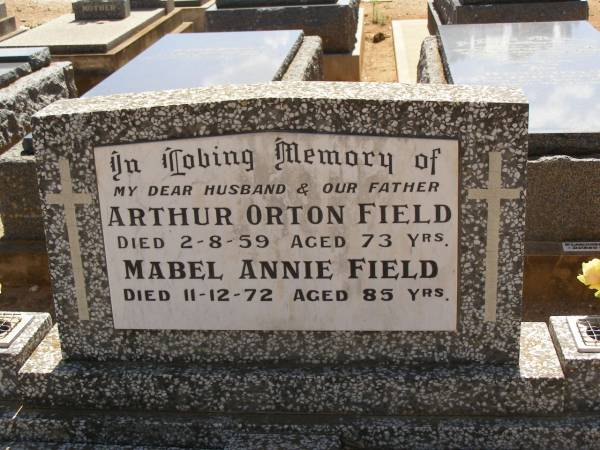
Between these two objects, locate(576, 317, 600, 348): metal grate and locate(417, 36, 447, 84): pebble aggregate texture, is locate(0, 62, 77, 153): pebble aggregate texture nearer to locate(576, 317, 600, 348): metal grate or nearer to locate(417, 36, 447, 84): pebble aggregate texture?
locate(417, 36, 447, 84): pebble aggregate texture

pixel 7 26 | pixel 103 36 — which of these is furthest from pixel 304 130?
pixel 7 26

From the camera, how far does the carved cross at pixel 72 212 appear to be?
106 inches

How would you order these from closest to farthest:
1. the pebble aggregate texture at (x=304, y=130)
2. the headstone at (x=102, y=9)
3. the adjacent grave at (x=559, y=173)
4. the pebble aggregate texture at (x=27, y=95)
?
the pebble aggregate texture at (x=304, y=130)
the adjacent grave at (x=559, y=173)
the pebble aggregate texture at (x=27, y=95)
the headstone at (x=102, y=9)

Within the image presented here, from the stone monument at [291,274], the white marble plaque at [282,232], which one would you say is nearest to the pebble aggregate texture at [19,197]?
the stone monument at [291,274]

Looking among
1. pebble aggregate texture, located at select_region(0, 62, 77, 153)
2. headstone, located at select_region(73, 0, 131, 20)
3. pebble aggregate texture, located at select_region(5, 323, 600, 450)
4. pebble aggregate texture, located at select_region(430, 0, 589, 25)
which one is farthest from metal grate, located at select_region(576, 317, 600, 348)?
headstone, located at select_region(73, 0, 131, 20)

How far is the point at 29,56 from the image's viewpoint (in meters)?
6.42

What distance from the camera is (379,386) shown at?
9.14 feet

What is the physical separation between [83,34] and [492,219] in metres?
7.17

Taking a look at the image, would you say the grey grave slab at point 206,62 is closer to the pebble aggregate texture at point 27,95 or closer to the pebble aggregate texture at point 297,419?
the pebble aggregate texture at point 27,95

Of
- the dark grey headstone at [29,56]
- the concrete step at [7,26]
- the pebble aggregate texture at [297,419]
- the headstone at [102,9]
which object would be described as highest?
the headstone at [102,9]

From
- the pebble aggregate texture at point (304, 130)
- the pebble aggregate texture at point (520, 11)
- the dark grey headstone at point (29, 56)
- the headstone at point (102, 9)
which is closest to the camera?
the pebble aggregate texture at point (304, 130)

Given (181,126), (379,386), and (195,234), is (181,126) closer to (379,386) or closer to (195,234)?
(195,234)

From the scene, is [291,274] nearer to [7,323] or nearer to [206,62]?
[7,323]

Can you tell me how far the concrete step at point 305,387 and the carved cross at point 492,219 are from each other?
0.24 metres
